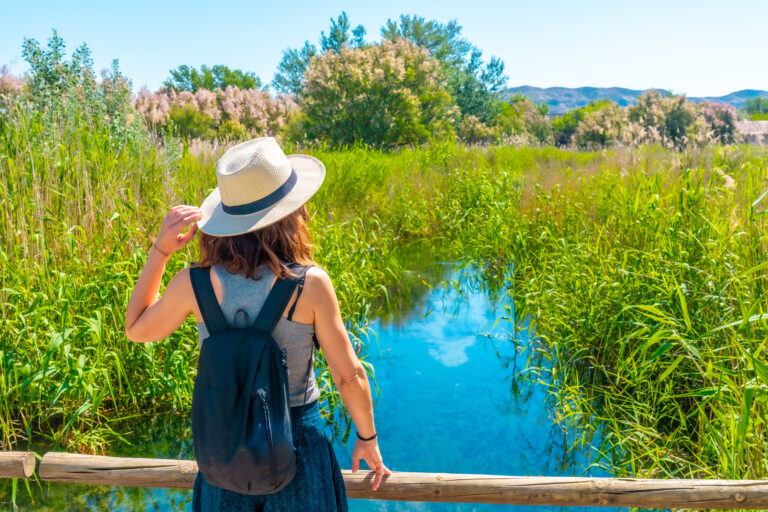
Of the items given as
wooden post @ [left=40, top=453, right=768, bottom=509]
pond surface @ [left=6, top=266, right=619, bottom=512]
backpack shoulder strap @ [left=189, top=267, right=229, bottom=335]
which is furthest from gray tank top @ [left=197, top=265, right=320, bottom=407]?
pond surface @ [left=6, top=266, right=619, bottom=512]

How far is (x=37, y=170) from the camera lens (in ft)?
13.5

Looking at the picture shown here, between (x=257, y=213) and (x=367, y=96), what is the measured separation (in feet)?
57.8

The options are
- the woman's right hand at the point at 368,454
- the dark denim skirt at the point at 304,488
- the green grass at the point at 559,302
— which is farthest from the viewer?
the green grass at the point at 559,302

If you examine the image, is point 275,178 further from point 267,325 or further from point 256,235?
point 267,325

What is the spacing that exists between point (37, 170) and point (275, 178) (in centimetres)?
353

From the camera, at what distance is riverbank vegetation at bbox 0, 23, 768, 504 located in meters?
3.04

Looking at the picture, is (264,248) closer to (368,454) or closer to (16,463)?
(368,454)

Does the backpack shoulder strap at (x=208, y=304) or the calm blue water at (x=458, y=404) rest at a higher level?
the backpack shoulder strap at (x=208, y=304)

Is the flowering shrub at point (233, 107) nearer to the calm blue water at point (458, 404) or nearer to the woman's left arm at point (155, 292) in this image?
the calm blue water at point (458, 404)

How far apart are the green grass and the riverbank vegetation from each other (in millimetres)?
18

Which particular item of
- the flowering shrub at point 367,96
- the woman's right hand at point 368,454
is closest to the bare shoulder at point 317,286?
the woman's right hand at point 368,454

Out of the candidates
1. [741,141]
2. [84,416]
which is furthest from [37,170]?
[741,141]

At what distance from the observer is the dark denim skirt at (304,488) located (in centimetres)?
147

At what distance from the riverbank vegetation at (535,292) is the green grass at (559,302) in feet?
0.06
